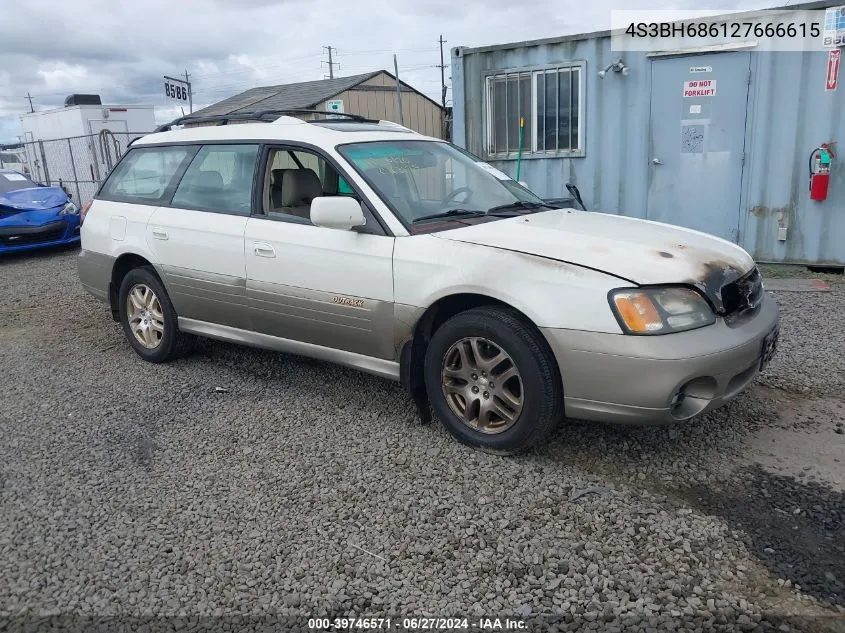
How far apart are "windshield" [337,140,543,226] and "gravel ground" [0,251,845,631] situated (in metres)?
1.25

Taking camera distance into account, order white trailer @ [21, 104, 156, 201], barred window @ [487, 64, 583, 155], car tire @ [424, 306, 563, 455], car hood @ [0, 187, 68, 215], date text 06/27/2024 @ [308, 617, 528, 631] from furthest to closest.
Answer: white trailer @ [21, 104, 156, 201] → car hood @ [0, 187, 68, 215] → barred window @ [487, 64, 583, 155] → car tire @ [424, 306, 563, 455] → date text 06/27/2024 @ [308, 617, 528, 631]

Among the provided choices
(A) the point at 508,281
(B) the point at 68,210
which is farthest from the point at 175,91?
(A) the point at 508,281

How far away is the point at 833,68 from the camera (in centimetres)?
724

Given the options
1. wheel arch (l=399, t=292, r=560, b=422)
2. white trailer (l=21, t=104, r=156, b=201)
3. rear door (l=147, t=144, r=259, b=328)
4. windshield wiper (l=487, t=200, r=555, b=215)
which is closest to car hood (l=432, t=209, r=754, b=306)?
windshield wiper (l=487, t=200, r=555, b=215)

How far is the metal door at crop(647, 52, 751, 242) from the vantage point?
7730 mm

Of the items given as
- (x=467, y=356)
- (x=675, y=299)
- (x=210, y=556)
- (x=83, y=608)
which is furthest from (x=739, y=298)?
(x=83, y=608)

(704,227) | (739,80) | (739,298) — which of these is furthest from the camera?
(704,227)

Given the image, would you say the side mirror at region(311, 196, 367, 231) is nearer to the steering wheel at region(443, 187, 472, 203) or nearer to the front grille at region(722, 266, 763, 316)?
the steering wheel at region(443, 187, 472, 203)

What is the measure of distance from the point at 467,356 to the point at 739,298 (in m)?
1.37

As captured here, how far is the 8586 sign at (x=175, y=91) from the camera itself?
13187 mm

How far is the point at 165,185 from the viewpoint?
5062 millimetres

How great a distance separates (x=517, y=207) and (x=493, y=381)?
1363 millimetres

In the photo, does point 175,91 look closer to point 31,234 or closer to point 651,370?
point 31,234

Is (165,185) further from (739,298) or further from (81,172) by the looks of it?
(81,172)
